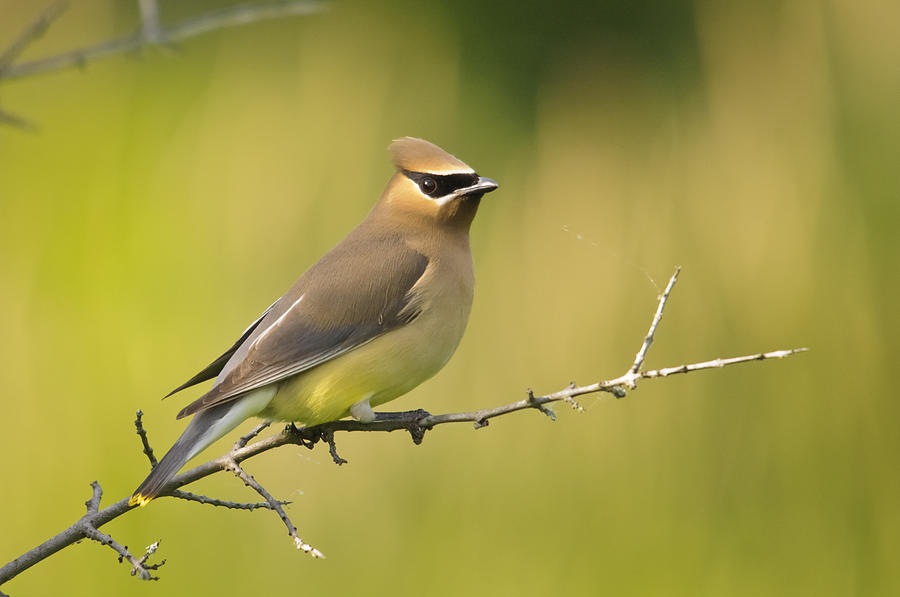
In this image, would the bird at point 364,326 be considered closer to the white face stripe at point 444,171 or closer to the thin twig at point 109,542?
the white face stripe at point 444,171

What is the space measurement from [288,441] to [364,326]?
19.1 inches

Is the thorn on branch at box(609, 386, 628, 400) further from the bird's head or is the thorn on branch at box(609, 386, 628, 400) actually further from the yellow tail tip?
the bird's head

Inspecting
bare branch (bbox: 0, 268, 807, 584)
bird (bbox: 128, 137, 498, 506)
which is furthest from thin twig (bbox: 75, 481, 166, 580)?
bird (bbox: 128, 137, 498, 506)

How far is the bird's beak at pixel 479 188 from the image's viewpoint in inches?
138

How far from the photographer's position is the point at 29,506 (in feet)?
17.2

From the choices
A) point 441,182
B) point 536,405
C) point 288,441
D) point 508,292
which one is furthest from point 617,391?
point 508,292

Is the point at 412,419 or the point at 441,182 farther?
the point at 441,182

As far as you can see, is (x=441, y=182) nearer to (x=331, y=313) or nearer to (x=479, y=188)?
(x=479, y=188)

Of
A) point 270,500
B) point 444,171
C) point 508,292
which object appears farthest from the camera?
point 508,292

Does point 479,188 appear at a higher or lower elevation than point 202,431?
higher

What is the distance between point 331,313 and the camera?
3.38 m

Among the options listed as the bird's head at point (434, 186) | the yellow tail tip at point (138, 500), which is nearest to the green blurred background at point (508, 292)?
the bird's head at point (434, 186)

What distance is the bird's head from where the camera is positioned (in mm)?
3592

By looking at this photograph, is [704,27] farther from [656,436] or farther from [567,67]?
[656,436]
